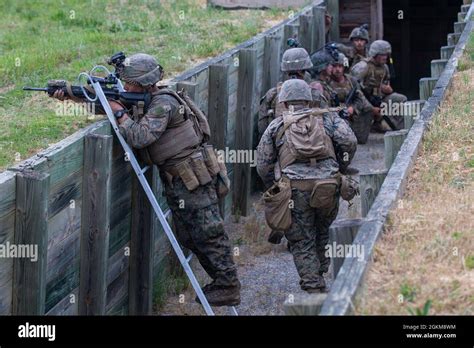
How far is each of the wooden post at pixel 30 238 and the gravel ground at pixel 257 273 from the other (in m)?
2.59

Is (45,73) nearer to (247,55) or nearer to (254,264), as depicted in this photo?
(247,55)

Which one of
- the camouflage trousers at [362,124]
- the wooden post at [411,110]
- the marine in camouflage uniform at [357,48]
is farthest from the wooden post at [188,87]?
the marine in camouflage uniform at [357,48]

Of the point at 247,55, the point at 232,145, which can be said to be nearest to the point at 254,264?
the point at 232,145

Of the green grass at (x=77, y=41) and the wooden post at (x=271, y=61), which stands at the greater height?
the green grass at (x=77, y=41)

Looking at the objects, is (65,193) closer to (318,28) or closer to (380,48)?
(380,48)

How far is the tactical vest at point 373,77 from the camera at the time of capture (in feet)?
48.7

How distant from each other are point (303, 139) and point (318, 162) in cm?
24

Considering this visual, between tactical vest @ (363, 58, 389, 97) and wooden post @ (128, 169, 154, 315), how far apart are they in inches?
270

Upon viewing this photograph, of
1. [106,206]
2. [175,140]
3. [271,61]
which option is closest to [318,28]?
[271,61]

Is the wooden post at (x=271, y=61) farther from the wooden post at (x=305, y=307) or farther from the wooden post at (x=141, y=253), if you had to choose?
the wooden post at (x=305, y=307)

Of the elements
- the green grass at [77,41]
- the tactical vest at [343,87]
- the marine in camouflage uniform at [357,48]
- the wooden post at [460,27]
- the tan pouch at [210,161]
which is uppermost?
the green grass at [77,41]

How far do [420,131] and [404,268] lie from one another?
2.73m

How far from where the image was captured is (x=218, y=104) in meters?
10.8

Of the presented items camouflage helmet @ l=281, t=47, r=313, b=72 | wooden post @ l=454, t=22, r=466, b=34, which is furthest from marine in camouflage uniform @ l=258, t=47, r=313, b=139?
wooden post @ l=454, t=22, r=466, b=34
